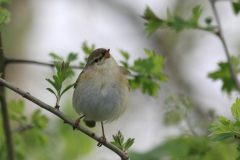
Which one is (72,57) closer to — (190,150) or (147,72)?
(147,72)

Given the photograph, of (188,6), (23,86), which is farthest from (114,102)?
(188,6)

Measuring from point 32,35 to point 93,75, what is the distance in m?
5.27

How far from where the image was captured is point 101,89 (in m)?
3.22

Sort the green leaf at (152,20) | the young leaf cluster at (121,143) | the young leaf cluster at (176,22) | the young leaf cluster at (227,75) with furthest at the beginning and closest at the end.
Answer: the young leaf cluster at (227,75), the green leaf at (152,20), the young leaf cluster at (176,22), the young leaf cluster at (121,143)

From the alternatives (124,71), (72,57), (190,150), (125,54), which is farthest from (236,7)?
(72,57)

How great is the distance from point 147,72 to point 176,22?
62 centimetres

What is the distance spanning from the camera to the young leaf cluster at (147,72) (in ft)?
11.0

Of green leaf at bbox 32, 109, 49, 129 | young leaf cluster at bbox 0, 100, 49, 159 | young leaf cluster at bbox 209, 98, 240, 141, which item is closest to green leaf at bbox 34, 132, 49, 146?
young leaf cluster at bbox 0, 100, 49, 159

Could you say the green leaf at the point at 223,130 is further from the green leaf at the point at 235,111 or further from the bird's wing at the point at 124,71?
the bird's wing at the point at 124,71

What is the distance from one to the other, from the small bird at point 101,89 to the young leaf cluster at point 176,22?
23.1 inches

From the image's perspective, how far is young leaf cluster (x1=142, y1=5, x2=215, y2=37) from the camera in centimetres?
317

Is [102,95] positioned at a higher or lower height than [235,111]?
higher

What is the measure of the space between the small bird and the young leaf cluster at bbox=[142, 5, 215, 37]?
0.59 m

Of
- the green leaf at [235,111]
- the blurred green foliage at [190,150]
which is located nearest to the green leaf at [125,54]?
the blurred green foliage at [190,150]
